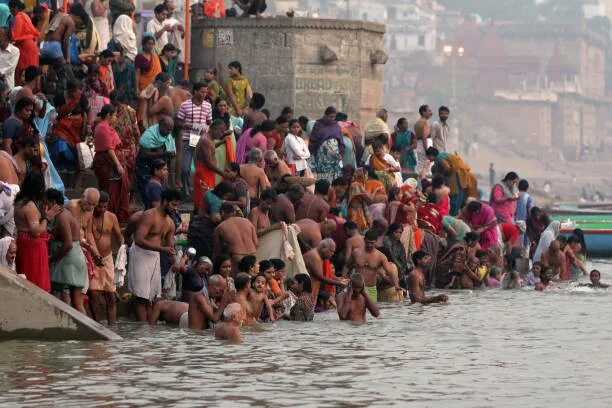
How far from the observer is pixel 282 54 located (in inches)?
898

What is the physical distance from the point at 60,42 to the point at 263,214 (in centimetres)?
282

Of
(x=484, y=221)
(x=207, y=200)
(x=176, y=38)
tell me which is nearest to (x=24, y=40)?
(x=207, y=200)

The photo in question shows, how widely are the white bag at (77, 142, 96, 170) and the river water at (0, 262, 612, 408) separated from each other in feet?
5.87

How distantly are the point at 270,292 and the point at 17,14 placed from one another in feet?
12.1

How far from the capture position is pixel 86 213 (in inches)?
541

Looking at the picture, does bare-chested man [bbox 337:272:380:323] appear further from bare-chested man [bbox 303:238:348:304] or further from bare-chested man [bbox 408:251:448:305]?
bare-chested man [bbox 408:251:448:305]

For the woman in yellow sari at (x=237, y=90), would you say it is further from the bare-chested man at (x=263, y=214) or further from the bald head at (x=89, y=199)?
the bald head at (x=89, y=199)

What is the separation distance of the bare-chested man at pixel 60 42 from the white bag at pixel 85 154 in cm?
101

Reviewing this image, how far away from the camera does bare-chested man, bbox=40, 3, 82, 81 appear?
16.2 meters

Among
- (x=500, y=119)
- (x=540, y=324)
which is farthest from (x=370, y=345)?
(x=500, y=119)

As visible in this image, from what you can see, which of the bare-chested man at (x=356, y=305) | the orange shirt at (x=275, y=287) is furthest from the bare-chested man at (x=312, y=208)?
the orange shirt at (x=275, y=287)

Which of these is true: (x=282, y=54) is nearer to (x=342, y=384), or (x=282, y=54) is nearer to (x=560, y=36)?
(x=342, y=384)

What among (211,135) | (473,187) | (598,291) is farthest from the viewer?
(473,187)

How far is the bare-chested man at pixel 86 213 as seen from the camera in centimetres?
1364
